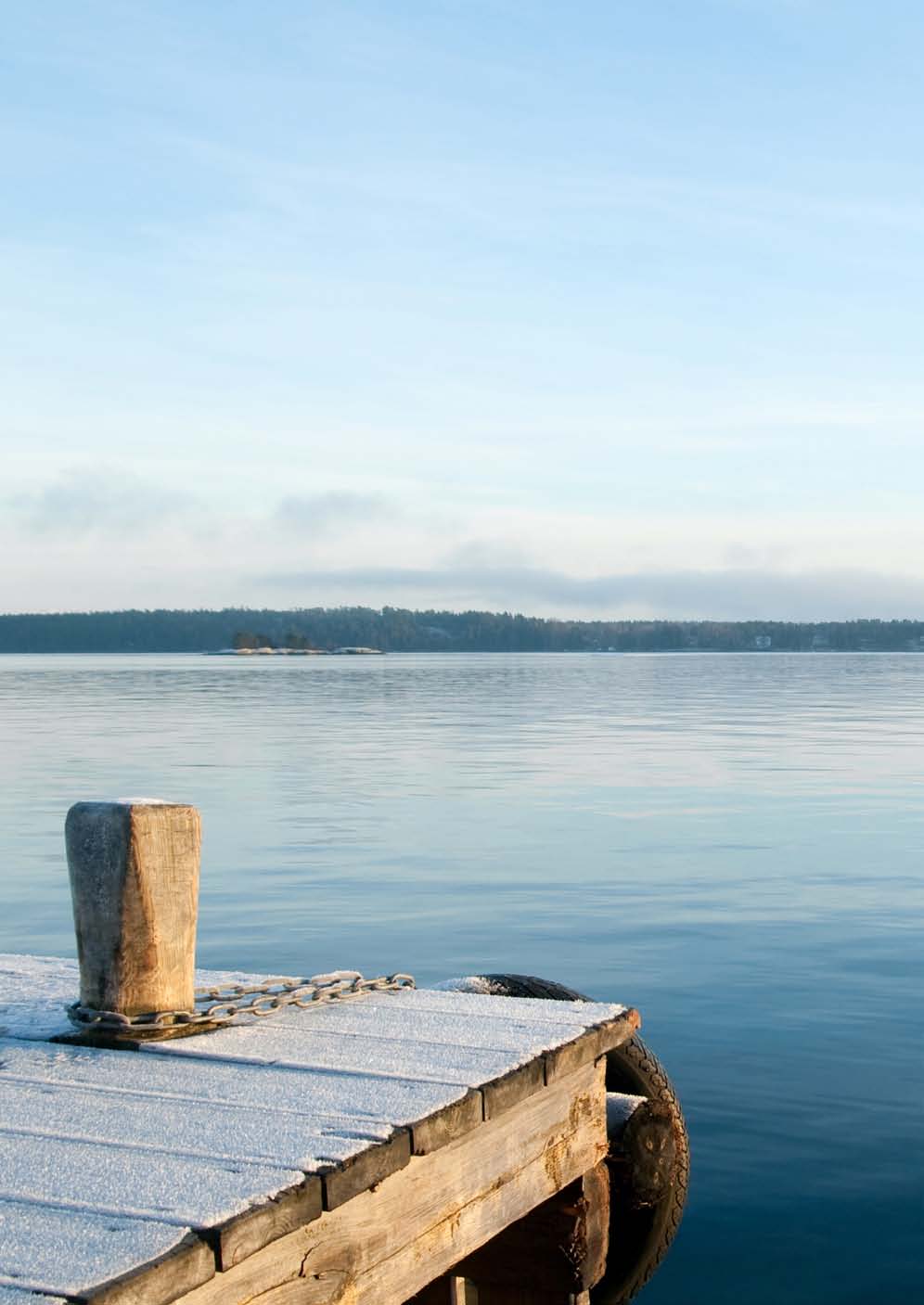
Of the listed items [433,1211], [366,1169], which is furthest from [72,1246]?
[433,1211]

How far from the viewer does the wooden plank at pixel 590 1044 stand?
580cm

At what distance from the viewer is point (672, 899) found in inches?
680

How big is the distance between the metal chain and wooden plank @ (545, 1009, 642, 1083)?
1.13 metres

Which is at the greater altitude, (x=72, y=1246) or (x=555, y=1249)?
(x=72, y=1246)

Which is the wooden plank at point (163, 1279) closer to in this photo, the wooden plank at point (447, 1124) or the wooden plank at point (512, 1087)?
the wooden plank at point (447, 1124)

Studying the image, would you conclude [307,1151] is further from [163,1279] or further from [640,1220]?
[640,1220]

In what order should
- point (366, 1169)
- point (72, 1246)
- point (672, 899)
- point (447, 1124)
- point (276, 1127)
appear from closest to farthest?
1. point (72, 1246)
2. point (366, 1169)
3. point (276, 1127)
4. point (447, 1124)
5. point (672, 899)

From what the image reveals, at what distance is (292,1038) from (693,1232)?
317cm

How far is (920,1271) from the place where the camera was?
24.8 ft

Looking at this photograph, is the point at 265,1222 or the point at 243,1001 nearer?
the point at 265,1222

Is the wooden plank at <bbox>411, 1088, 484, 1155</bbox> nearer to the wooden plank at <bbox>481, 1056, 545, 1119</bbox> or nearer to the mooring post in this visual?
the wooden plank at <bbox>481, 1056, 545, 1119</bbox>

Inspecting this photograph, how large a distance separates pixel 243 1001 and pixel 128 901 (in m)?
0.98

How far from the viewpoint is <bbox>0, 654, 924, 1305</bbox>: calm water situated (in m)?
8.40

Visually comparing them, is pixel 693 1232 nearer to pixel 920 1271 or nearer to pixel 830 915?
pixel 920 1271
